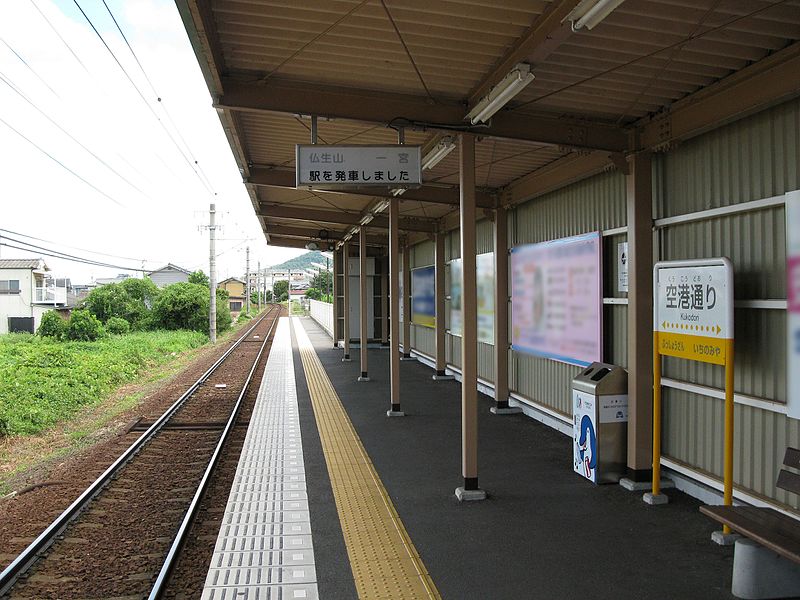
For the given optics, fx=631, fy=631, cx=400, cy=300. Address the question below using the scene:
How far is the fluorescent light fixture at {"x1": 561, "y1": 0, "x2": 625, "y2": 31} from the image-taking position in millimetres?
3251

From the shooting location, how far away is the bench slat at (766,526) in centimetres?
319

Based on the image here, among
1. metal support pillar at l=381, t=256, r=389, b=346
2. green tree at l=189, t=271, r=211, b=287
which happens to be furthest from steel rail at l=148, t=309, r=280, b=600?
green tree at l=189, t=271, r=211, b=287

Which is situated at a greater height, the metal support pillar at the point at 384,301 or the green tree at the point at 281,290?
the green tree at the point at 281,290

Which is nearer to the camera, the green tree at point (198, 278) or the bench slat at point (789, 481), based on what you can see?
the bench slat at point (789, 481)

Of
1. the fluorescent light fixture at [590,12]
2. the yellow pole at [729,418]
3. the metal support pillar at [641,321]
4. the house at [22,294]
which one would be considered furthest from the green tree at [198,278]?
the fluorescent light fixture at [590,12]

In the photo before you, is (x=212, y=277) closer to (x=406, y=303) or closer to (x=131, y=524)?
(x=406, y=303)

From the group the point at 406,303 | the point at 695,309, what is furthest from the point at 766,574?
the point at 406,303

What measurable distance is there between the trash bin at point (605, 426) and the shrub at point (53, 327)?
24.4 m

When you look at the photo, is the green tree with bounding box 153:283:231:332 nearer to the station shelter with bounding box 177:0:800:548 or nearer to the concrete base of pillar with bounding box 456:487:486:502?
the station shelter with bounding box 177:0:800:548

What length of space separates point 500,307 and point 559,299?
1.64m

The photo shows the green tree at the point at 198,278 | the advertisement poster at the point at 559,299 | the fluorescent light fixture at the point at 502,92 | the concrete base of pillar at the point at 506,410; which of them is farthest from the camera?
the green tree at the point at 198,278

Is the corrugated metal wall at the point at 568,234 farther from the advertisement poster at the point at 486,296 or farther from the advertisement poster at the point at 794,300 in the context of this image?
the advertisement poster at the point at 794,300

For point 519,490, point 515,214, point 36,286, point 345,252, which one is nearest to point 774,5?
point 519,490

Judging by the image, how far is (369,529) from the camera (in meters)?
4.73
